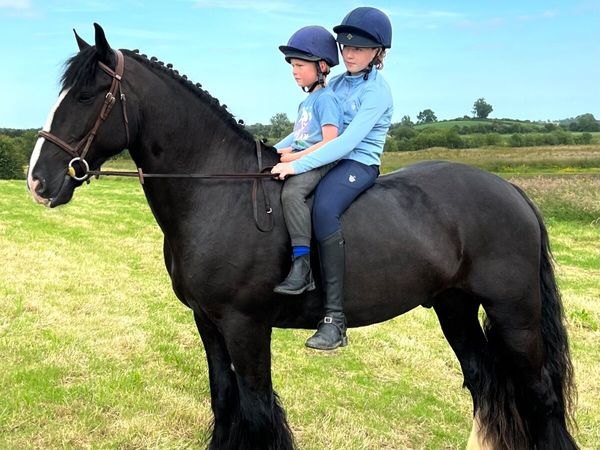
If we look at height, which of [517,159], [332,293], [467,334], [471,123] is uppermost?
[471,123]

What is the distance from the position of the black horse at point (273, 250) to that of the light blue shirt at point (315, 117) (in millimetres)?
214

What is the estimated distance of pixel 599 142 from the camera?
4822 centimetres

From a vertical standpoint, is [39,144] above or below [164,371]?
above

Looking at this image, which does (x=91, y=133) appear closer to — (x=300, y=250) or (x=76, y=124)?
(x=76, y=124)

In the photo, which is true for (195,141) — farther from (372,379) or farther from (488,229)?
(372,379)

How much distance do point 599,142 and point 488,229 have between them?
5180 centimetres

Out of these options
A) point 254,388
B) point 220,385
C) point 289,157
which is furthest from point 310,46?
point 220,385

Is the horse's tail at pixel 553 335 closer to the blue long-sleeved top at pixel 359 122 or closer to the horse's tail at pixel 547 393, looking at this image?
the horse's tail at pixel 547 393

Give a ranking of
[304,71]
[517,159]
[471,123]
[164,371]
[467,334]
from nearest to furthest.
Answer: [304,71]
[467,334]
[164,371]
[517,159]
[471,123]

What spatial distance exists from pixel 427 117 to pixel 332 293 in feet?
187

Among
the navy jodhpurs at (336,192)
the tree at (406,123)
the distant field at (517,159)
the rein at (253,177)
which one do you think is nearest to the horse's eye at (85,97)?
the rein at (253,177)

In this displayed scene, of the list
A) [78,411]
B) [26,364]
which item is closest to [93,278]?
[26,364]

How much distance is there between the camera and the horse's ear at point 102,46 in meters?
2.73

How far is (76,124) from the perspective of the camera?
110 inches
